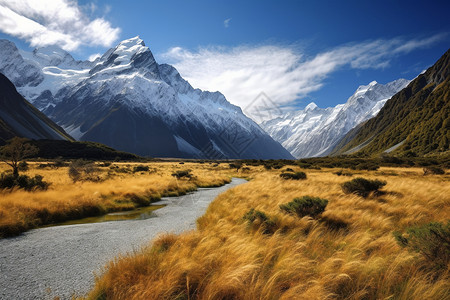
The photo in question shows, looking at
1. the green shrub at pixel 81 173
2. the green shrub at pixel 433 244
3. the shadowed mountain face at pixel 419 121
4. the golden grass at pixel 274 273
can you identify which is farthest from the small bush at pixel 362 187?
the shadowed mountain face at pixel 419 121

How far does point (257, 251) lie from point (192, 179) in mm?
27620

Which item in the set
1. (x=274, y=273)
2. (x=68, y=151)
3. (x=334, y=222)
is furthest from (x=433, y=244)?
(x=68, y=151)

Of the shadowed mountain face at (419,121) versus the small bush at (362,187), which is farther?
the shadowed mountain face at (419,121)

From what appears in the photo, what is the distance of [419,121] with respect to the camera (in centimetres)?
12638

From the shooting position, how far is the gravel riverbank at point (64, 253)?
181 inches

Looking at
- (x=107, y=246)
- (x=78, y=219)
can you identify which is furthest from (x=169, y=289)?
(x=78, y=219)

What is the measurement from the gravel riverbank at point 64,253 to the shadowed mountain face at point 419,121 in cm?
11460

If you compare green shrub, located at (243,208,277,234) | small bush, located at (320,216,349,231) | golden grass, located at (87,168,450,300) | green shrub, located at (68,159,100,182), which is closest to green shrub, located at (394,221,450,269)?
golden grass, located at (87,168,450,300)

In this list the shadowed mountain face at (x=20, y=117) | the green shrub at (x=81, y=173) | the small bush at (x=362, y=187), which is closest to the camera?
the small bush at (x=362, y=187)

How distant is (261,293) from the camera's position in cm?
335

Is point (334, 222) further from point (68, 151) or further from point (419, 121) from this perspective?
point (419, 121)

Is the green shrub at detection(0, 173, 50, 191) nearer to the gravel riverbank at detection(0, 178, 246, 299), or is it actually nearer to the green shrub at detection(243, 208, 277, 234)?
the gravel riverbank at detection(0, 178, 246, 299)

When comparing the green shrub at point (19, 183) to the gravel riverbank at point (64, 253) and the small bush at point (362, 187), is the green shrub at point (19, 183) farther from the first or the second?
the small bush at point (362, 187)

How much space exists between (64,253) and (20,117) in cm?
17740
